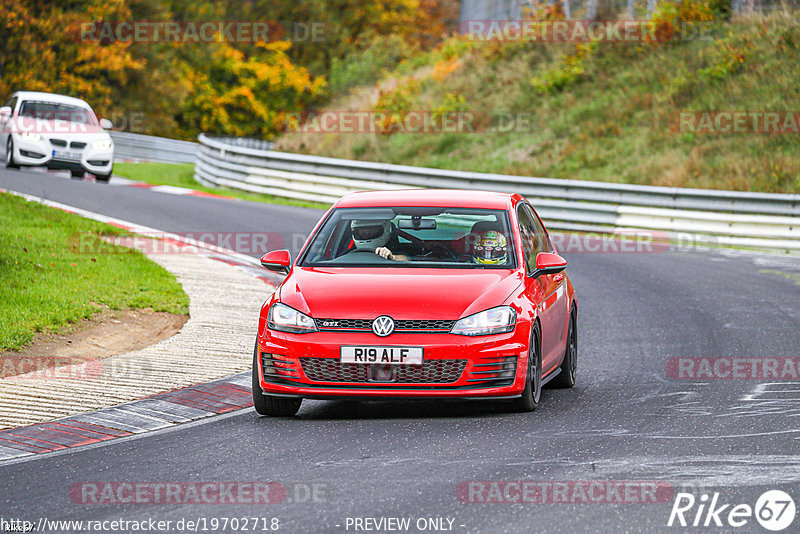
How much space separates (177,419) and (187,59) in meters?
48.8

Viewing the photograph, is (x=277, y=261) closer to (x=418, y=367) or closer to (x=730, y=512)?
(x=418, y=367)

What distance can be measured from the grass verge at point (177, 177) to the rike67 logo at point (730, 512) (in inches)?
838

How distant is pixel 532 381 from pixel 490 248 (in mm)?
1184

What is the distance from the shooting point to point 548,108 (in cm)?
3478

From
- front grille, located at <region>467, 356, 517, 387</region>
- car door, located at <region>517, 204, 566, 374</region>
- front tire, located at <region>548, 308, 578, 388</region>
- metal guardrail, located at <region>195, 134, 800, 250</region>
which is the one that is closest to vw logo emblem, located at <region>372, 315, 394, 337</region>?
front grille, located at <region>467, 356, 517, 387</region>

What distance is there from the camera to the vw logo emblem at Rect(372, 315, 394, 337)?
7.98m

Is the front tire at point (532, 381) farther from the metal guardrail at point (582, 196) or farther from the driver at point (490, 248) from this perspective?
the metal guardrail at point (582, 196)

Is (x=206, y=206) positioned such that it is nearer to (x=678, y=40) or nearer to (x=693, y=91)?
(x=693, y=91)

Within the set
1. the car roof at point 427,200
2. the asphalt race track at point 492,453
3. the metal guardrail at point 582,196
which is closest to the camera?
the asphalt race track at point 492,453

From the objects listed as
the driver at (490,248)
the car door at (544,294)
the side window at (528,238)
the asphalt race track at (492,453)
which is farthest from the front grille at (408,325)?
the side window at (528,238)

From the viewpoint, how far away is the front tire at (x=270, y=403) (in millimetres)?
8406

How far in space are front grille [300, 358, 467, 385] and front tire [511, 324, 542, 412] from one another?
55 centimetres

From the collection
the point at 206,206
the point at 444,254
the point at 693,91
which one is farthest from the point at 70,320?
the point at 693,91

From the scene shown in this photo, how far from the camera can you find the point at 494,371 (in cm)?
809
